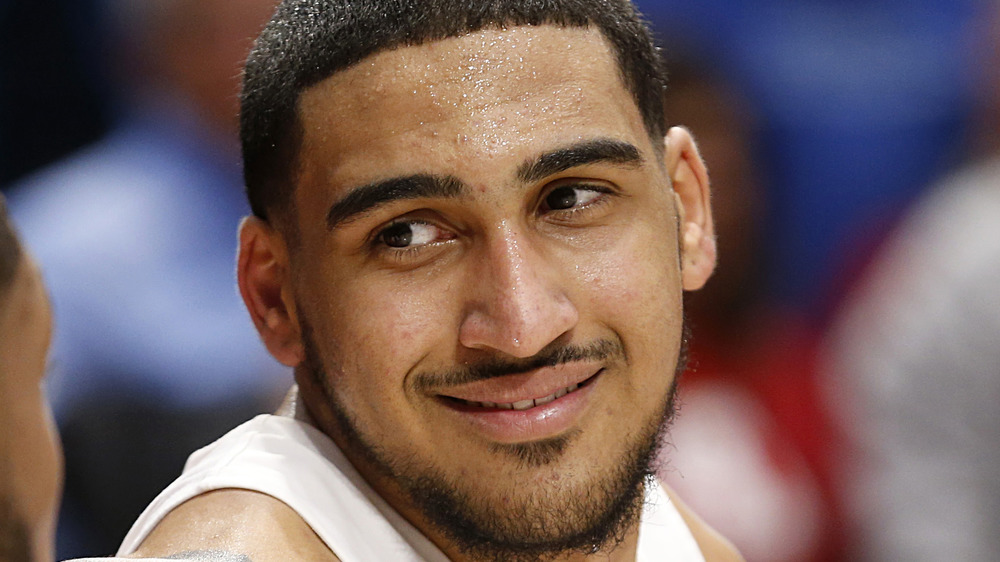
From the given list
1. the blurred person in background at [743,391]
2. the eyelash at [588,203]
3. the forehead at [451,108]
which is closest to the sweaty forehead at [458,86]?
the forehead at [451,108]

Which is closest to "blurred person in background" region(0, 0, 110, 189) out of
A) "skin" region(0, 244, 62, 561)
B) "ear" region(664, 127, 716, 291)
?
"skin" region(0, 244, 62, 561)

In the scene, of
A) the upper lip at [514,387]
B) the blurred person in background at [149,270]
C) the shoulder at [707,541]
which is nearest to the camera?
the upper lip at [514,387]

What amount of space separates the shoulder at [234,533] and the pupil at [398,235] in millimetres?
448

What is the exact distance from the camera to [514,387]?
1.97 metres

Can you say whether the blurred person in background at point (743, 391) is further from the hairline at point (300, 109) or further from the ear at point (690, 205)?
the hairline at point (300, 109)

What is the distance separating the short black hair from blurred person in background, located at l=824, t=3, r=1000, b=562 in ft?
6.10

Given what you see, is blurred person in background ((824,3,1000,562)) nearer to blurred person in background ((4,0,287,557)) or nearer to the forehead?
blurred person in background ((4,0,287,557))

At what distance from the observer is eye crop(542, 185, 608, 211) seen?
2.02 meters

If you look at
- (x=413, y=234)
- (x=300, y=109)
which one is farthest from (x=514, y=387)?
(x=300, y=109)

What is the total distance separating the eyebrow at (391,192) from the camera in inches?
75.5

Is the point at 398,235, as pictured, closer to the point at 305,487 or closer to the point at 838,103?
the point at 305,487

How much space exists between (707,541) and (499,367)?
1099 mm

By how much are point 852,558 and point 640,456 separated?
2151mm

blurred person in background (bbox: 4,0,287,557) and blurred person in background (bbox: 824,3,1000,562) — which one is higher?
blurred person in background (bbox: 4,0,287,557)
